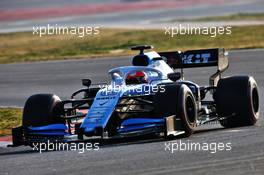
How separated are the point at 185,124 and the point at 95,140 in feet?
4.28

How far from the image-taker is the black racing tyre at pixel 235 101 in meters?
15.2

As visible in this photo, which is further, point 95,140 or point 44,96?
point 44,96

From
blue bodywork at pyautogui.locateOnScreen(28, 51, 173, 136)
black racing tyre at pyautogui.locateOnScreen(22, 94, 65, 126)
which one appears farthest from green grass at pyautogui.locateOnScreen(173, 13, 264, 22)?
black racing tyre at pyautogui.locateOnScreen(22, 94, 65, 126)

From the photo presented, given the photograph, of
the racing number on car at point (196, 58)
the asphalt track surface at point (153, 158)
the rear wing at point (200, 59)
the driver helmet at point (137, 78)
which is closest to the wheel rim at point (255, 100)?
the asphalt track surface at point (153, 158)

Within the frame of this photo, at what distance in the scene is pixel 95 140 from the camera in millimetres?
13609

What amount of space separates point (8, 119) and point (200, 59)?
437 cm

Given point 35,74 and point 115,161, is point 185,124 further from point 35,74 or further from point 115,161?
point 35,74

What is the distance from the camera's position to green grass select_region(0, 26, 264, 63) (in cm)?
3350

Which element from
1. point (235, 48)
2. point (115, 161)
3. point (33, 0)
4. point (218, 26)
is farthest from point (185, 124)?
point (33, 0)

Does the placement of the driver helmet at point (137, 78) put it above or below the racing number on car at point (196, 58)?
below

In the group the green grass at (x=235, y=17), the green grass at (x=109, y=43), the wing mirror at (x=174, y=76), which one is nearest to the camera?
the wing mirror at (x=174, y=76)

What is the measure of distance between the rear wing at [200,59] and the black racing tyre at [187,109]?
243 cm

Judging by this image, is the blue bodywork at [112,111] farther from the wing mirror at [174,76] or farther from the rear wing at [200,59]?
the rear wing at [200,59]

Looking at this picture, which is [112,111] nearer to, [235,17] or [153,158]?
[153,158]
